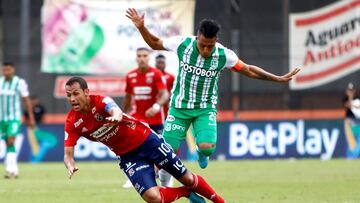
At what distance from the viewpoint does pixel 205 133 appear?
536 inches

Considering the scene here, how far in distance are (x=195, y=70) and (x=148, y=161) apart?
1.98 metres

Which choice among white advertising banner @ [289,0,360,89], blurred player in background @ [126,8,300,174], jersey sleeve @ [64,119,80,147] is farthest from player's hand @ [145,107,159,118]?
white advertising banner @ [289,0,360,89]

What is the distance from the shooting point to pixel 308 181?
60.3 ft

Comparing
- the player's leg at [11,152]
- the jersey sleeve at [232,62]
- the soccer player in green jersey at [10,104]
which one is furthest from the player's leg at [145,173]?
the soccer player in green jersey at [10,104]

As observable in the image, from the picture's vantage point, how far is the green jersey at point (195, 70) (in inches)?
533

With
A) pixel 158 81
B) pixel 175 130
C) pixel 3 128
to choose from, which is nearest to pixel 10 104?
pixel 3 128

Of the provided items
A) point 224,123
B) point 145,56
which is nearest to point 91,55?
point 224,123

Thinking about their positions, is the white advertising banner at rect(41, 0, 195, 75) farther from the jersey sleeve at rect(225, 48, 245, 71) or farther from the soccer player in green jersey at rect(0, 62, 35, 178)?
the jersey sleeve at rect(225, 48, 245, 71)

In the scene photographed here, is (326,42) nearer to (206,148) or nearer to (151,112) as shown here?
(151,112)

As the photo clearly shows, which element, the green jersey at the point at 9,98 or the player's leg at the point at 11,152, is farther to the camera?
the green jersey at the point at 9,98

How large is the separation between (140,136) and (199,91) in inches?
73.1

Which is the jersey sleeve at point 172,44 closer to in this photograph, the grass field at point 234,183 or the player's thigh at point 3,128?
the grass field at point 234,183

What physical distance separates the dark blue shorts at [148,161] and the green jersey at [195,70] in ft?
5.42

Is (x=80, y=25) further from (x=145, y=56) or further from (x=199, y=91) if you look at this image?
(x=199, y=91)
